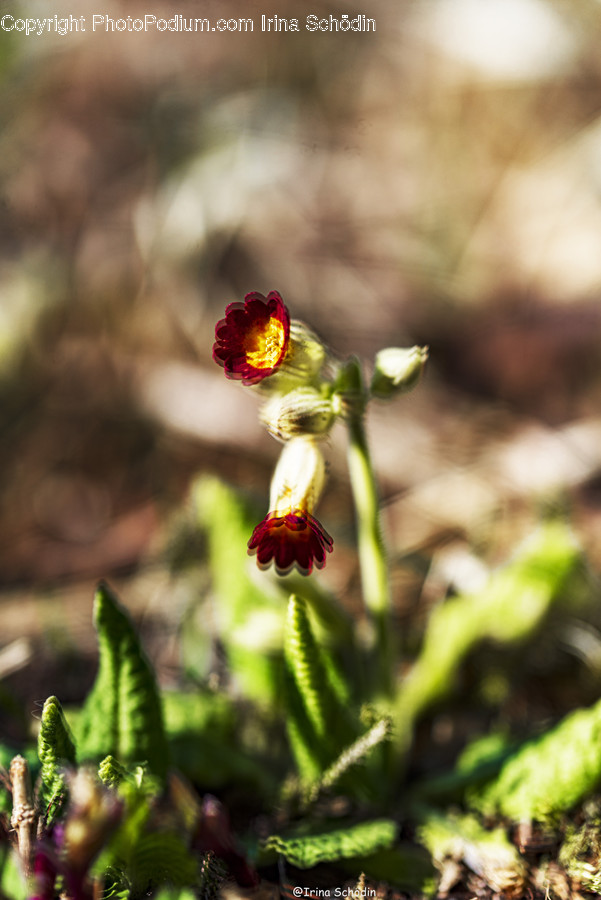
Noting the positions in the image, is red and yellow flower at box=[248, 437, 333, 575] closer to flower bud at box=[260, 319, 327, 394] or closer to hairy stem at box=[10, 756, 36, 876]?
flower bud at box=[260, 319, 327, 394]

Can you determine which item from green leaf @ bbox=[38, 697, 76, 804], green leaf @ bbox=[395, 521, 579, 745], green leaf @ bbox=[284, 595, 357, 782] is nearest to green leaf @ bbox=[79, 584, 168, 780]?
green leaf @ bbox=[38, 697, 76, 804]

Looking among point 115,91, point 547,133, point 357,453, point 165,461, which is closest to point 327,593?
point 357,453

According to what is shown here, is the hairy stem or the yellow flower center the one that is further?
the yellow flower center

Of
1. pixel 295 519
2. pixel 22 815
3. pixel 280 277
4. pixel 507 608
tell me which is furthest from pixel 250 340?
pixel 280 277

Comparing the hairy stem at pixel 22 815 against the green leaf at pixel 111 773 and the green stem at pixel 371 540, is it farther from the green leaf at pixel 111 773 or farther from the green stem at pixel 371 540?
the green stem at pixel 371 540

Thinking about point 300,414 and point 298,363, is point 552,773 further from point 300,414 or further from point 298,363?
point 298,363

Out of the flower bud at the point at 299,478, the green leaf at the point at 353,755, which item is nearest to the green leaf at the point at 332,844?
the green leaf at the point at 353,755
